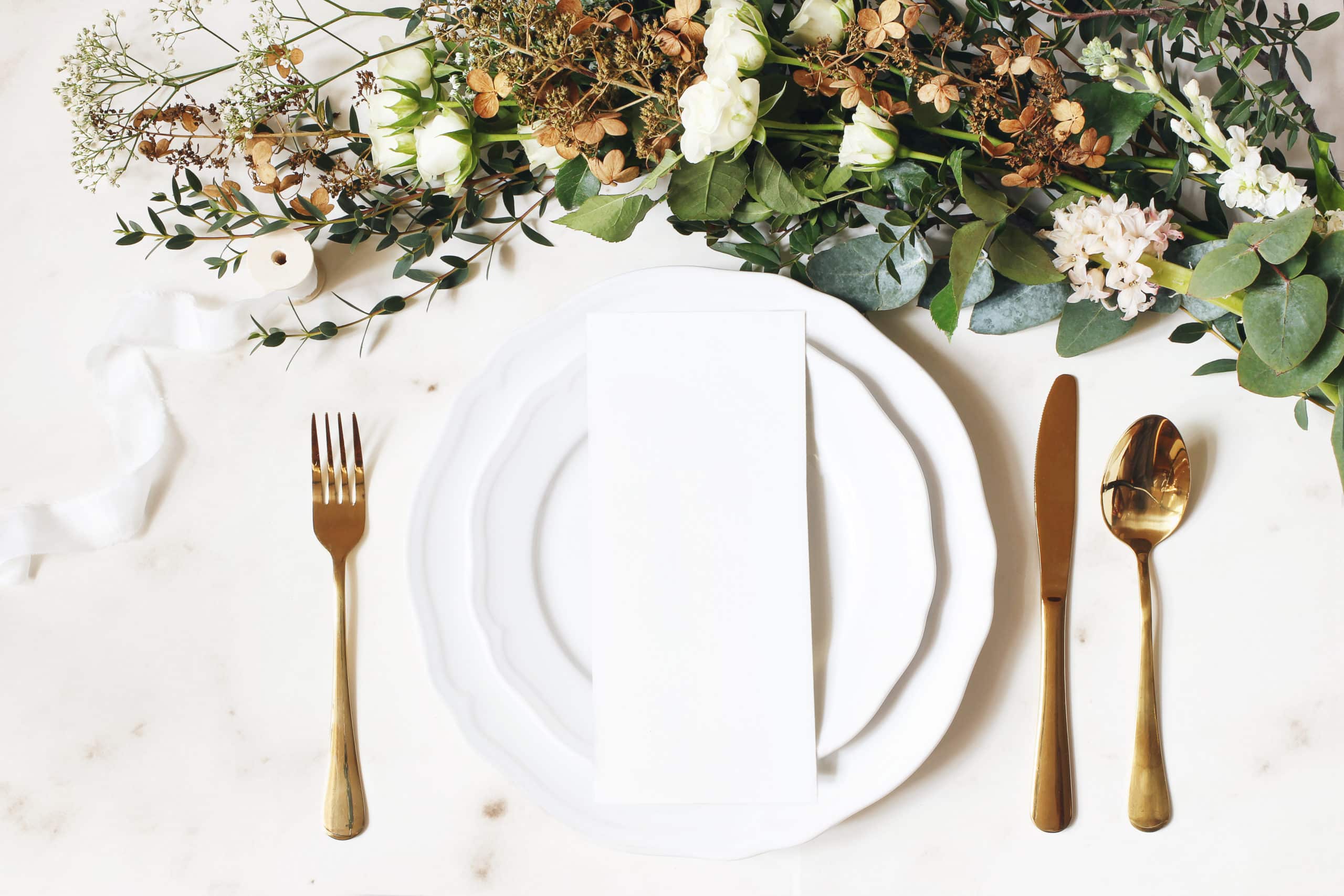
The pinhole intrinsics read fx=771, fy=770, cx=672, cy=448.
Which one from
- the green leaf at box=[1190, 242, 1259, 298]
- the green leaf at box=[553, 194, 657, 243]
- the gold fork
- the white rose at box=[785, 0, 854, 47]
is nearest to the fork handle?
the gold fork

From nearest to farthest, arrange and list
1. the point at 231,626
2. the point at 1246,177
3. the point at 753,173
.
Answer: the point at 1246,177
the point at 753,173
the point at 231,626

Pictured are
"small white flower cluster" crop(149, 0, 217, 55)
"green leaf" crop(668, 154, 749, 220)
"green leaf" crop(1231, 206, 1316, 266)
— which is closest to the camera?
"green leaf" crop(1231, 206, 1316, 266)

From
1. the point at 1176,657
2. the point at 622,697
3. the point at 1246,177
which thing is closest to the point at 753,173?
the point at 1246,177

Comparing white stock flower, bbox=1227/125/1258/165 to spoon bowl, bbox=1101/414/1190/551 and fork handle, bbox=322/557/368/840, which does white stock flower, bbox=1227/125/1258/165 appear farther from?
fork handle, bbox=322/557/368/840

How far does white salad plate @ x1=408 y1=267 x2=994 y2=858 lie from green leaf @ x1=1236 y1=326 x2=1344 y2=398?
204 mm

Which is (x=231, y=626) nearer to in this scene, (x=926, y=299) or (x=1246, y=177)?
(x=926, y=299)

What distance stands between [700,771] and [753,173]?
1.68 ft

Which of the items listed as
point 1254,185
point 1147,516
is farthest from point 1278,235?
point 1147,516

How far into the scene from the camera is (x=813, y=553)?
70 cm

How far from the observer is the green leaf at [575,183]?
2.13 feet

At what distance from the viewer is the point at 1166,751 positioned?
691mm

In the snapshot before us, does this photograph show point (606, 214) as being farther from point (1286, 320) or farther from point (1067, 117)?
point (1286, 320)

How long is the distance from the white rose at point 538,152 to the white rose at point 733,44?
0.47ft

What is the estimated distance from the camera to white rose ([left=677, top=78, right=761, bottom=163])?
1.77ft
